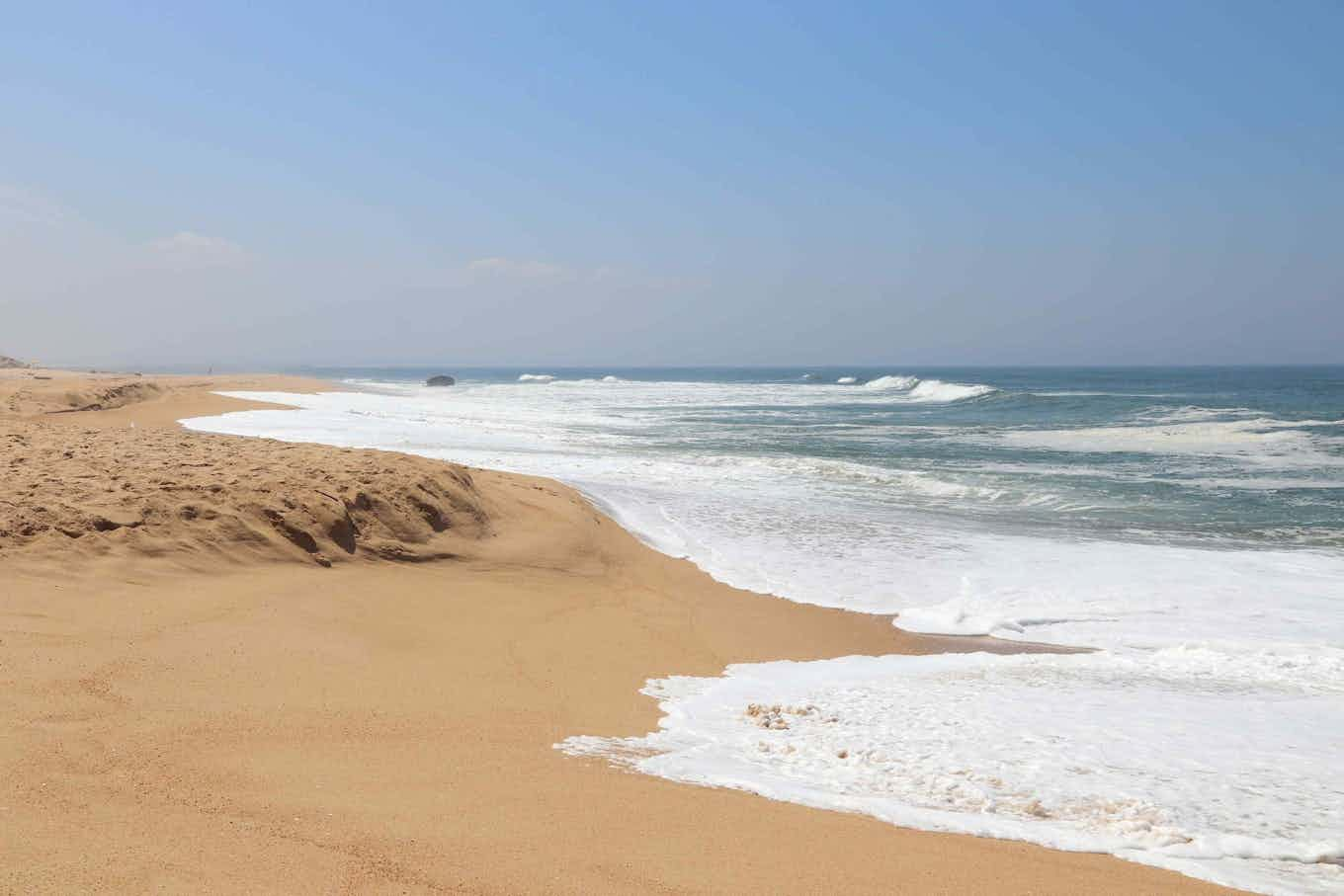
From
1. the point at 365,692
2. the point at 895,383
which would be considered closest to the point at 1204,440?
the point at 365,692

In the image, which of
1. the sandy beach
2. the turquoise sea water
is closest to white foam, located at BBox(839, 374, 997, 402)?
the turquoise sea water

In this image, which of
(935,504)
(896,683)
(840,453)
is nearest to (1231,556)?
(935,504)

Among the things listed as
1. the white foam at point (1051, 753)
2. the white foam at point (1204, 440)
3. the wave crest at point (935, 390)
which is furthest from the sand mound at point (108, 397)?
the wave crest at point (935, 390)

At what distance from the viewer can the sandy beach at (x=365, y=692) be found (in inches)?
133

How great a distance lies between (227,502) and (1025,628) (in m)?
7.11

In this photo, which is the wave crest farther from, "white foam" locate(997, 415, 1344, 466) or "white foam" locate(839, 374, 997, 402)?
"white foam" locate(997, 415, 1344, 466)

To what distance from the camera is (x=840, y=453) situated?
2350cm

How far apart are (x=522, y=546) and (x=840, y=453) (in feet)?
48.0

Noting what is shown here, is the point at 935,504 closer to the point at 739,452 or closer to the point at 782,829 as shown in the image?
the point at 739,452

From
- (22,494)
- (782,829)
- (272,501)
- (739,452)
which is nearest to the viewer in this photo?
(782,829)

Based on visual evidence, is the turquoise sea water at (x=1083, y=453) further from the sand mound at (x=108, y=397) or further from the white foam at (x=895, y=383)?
the white foam at (x=895, y=383)

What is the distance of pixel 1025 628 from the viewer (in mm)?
A: 8867

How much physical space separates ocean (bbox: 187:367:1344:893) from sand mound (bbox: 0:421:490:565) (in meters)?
3.13

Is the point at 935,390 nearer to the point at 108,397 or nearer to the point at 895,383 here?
the point at 895,383
